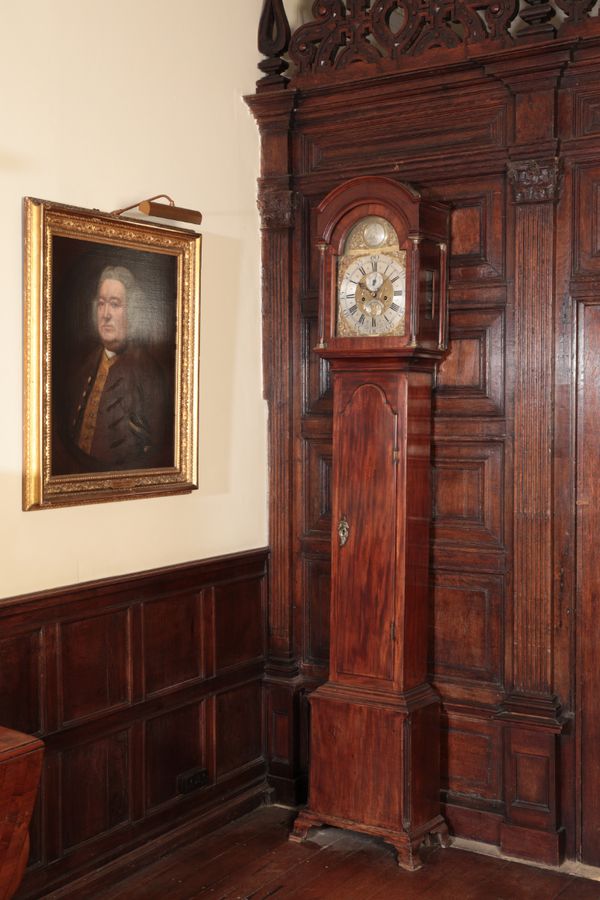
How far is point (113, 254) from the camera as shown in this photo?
3.76 m

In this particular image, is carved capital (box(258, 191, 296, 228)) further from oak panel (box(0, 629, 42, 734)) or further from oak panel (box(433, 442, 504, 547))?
oak panel (box(0, 629, 42, 734))

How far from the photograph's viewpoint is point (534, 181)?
12.9 ft

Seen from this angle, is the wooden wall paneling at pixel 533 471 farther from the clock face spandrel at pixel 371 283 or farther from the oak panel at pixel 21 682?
the oak panel at pixel 21 682

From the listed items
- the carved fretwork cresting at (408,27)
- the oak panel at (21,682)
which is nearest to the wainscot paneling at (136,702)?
the oak panel at (21,682)

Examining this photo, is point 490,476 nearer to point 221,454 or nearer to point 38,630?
point 221,454

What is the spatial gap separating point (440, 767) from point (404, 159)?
2453 mm

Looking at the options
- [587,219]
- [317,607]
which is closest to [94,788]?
[317,607]

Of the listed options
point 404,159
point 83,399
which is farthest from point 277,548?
point 404,159

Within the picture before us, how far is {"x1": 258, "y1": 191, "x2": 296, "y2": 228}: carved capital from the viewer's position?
4.51m

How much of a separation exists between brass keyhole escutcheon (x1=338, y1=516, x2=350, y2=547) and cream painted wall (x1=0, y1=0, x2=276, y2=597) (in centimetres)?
55

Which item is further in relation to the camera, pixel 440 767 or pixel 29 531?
pixel 440 767

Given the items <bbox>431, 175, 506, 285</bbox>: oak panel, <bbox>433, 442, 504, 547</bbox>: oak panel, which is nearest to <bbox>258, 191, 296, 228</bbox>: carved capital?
<bbox>431, 175, 506, 285</bbox>: oak panel

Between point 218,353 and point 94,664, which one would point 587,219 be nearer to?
point 218,353

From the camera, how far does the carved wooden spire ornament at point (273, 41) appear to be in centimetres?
445
